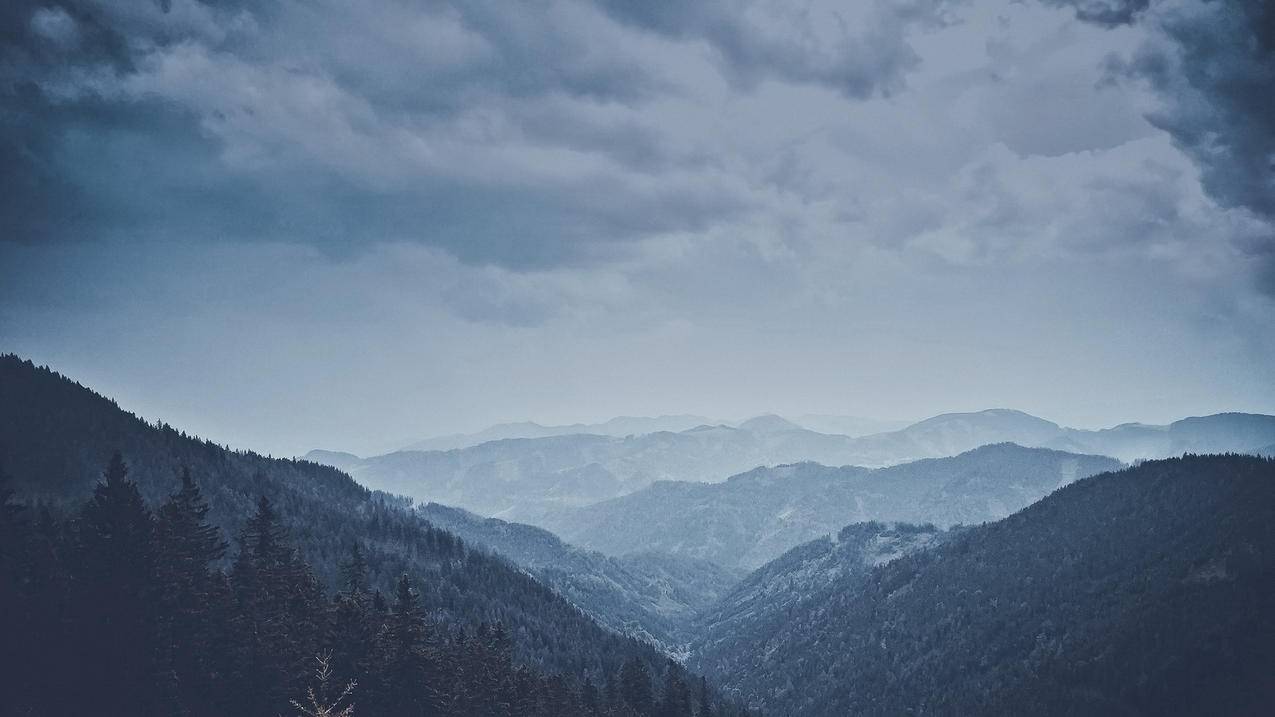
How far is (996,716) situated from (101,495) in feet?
694

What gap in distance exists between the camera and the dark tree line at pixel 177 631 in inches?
1774

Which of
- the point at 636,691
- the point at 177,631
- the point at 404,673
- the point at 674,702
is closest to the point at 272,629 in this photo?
the point at 177,631

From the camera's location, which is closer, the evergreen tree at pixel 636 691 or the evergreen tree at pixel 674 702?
the evergreen tree at pixel 674 702

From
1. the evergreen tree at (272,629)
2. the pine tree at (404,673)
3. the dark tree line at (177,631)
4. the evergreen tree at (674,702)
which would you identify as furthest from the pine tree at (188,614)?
the evergreen tree at (674,702)

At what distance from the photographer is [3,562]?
2013 inches

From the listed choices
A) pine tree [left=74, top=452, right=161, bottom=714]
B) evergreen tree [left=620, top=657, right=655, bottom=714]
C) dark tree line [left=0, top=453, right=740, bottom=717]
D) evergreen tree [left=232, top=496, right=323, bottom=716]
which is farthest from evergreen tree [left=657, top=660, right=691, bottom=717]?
pine tree [left=74, top=452, right=161, bottom=714]

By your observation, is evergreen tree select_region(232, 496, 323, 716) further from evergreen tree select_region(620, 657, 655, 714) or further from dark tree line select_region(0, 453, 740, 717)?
evergreen tree select_region(620, 657, 655, 714)

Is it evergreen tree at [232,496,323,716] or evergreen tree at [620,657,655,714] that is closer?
evergreen tree at [232,496,323,716]

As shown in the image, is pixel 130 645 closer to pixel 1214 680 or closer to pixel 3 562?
pixel 3 562

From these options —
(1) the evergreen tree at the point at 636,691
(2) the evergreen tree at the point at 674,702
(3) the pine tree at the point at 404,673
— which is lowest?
(1) the evergreen tree at the point at 636,691

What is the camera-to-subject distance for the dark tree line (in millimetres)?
45062

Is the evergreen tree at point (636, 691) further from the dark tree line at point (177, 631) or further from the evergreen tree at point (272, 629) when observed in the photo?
the evergreen tree at point (272, 629)

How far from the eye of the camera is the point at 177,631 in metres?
49.6

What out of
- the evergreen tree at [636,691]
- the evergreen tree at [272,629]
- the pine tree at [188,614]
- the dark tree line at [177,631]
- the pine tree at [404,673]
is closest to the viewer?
the dark tree line at [177,631]
